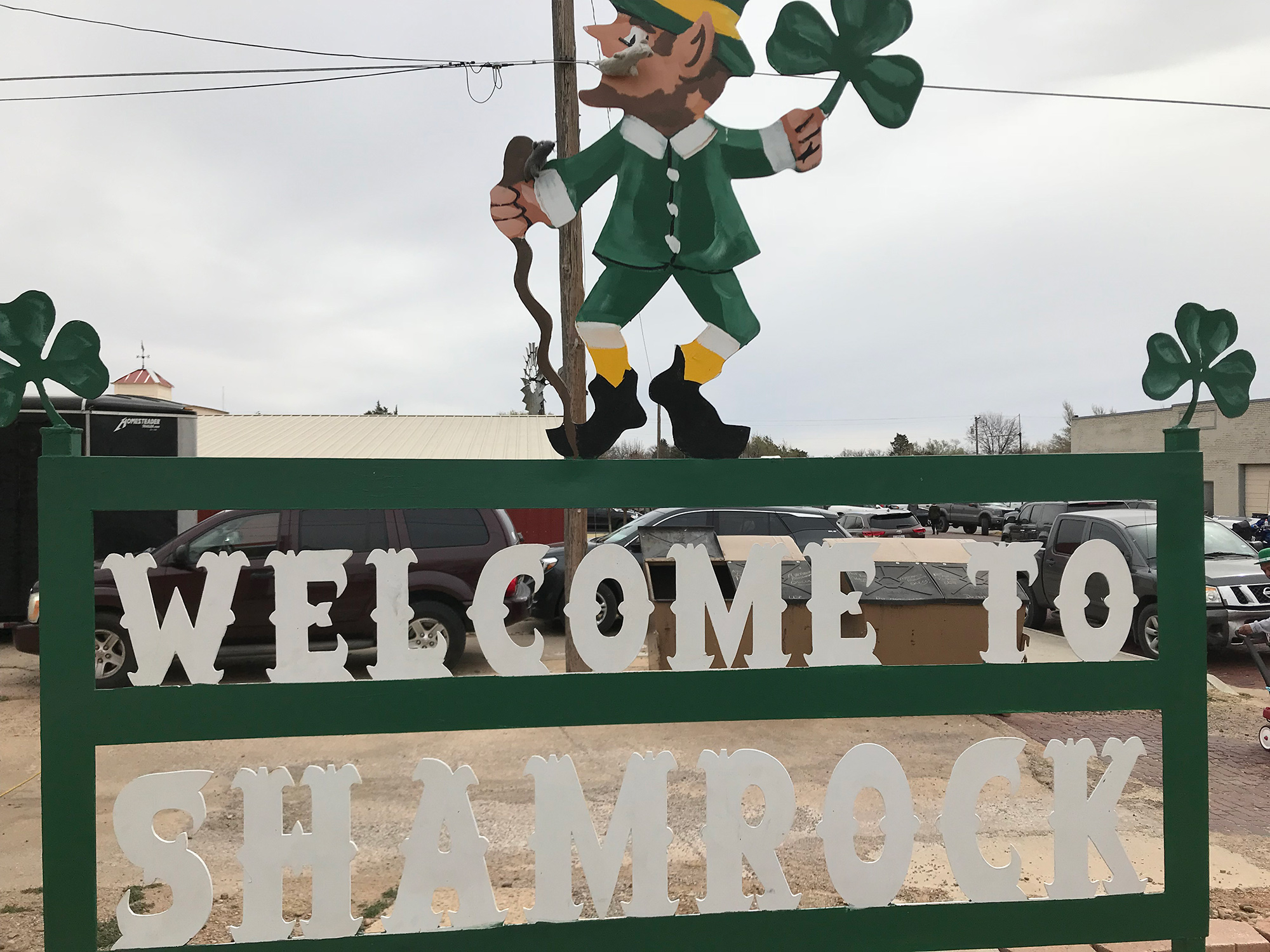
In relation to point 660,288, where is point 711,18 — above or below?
above

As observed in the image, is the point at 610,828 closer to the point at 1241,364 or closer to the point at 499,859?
the point at 1241,364

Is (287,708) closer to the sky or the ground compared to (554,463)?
closer to the ground

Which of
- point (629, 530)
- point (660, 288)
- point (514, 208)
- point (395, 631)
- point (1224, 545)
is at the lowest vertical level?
point (1224, 545)

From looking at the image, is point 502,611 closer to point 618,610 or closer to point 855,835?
point 618,610

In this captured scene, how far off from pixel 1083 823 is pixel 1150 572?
7.88m

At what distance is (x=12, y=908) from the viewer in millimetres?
3818

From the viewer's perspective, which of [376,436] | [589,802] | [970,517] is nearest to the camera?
[589,802]

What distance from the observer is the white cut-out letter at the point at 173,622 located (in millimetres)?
1989

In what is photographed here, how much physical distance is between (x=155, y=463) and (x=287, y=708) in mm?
716

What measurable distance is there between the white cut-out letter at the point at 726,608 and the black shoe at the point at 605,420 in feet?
1.24

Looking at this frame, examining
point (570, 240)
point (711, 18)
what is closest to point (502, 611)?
point (711, 18)

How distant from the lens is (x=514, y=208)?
2.29 m

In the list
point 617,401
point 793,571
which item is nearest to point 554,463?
point 617,401

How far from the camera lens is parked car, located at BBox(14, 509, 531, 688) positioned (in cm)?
779
